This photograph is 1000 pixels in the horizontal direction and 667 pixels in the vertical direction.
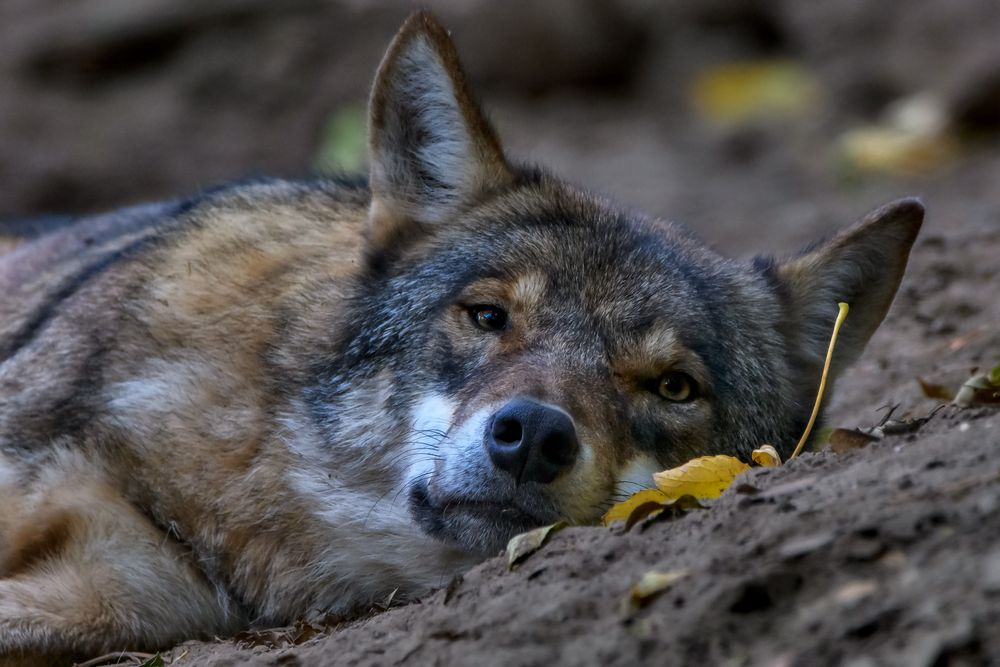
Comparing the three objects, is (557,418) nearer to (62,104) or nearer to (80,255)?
(80,255)

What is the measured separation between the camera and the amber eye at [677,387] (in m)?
4.80

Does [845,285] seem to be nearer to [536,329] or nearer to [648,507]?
[536,329]

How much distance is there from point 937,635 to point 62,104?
12580mm

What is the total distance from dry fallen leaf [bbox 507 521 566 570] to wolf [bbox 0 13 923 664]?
0.27 m

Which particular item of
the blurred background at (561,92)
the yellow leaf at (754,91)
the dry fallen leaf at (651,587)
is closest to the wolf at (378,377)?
the dry fallen leaf at (651,587)

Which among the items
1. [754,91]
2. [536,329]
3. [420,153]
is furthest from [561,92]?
[536,329]

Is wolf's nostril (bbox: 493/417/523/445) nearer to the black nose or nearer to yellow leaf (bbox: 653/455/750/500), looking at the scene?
the black nose

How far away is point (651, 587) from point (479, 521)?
114 cm

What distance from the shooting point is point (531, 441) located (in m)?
4.10

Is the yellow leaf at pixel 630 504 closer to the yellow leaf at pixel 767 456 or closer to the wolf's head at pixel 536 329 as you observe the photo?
the wolf's head at pixel 536 329

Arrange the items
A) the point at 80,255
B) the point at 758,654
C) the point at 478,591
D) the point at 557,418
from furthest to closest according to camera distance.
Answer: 1. the point at 80,255
2. the point at 557,418
3. the point at 478,591
4. the point at 758,654

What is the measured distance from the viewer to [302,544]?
16.4ft

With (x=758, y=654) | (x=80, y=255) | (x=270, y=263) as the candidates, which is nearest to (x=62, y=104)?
(x=80, y=255)

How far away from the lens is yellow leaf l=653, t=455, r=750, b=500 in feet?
14.0
